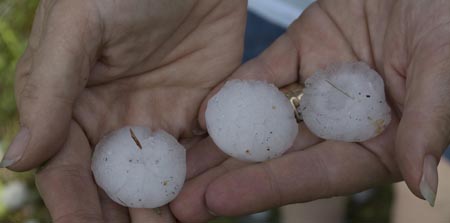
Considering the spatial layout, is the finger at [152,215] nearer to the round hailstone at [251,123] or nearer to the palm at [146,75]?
the palm at [146,75]

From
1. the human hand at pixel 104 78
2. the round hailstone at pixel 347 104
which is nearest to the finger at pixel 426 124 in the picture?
the round hailstone at pixel 347 104

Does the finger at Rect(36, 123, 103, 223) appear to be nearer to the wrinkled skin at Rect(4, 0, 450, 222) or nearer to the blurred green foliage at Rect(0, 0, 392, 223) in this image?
the wrinkled skin at Rect(4, 0, 450, 222)

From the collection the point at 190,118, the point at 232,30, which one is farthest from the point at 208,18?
the point at 190,118

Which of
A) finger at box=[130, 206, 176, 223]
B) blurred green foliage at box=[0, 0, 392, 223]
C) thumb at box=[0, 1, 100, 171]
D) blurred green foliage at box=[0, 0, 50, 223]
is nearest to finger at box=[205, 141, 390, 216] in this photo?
finger at box=[130, 206, 176, 223]

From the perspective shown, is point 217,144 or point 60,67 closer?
point 60,67

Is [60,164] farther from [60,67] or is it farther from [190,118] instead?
[190,118]

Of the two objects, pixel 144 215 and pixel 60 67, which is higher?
pixel 60 67
